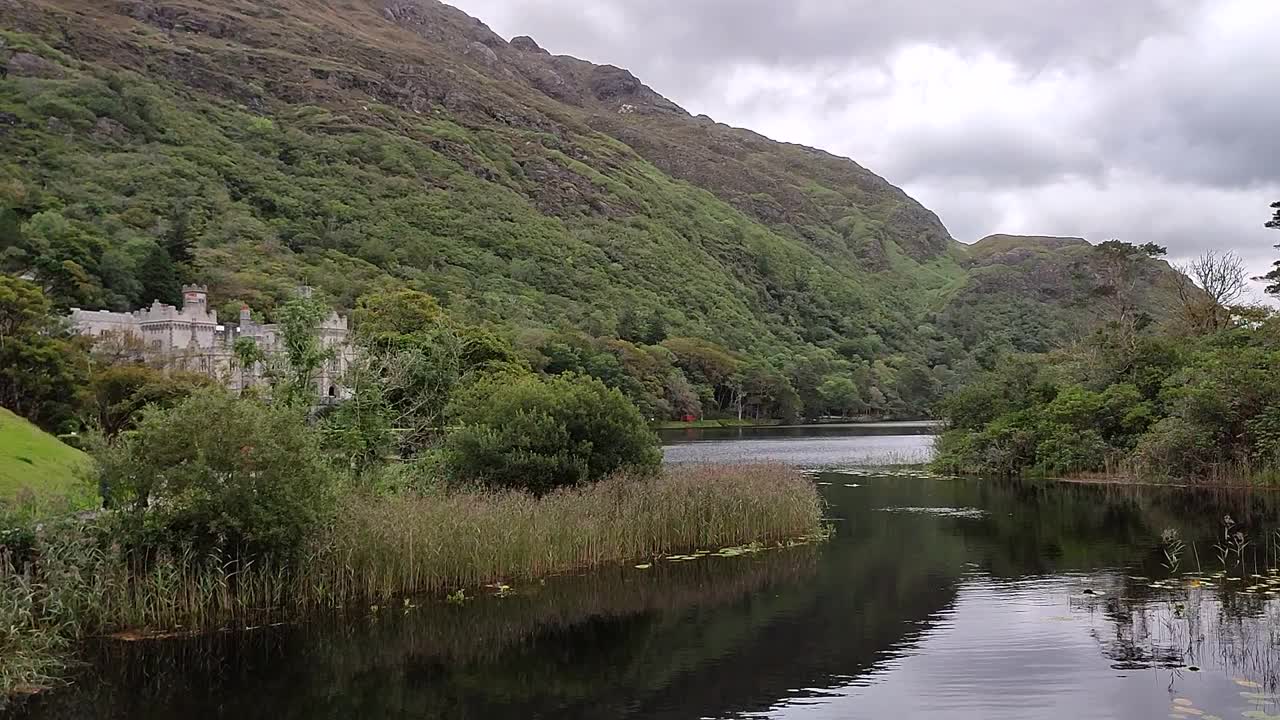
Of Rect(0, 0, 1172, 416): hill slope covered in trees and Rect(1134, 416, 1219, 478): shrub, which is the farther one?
Rect(0, 0, 1172, 416): hill slope covered in trees

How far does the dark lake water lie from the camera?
12.9m

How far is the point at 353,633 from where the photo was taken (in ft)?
54.9

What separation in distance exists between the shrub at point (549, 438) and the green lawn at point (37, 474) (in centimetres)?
880

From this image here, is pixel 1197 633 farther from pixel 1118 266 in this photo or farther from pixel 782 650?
pixel 1118 266

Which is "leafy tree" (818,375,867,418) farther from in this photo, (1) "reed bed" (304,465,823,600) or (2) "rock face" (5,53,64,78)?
(2) "rock face" (5,53,64,78)

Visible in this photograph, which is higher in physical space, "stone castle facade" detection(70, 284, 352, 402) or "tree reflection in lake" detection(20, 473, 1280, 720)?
"stone castle facade" detection(70, 284, 352, 402)

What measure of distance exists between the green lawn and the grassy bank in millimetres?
1890

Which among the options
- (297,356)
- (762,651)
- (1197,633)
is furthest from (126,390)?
(1197,633)

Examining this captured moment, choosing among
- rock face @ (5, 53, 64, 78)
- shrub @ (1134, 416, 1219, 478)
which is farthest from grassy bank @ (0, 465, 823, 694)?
rock face @ (5, 53, 64, 78)

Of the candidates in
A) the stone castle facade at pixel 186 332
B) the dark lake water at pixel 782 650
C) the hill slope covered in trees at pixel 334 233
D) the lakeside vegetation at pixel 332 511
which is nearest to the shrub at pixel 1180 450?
the dark lake water at pixel 782 650

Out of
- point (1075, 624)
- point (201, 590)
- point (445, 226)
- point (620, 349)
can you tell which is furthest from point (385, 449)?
point (445, 226)

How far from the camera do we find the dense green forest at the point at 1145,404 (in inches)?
1501

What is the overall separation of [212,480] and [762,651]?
9585mm

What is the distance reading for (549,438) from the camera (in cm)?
2539
